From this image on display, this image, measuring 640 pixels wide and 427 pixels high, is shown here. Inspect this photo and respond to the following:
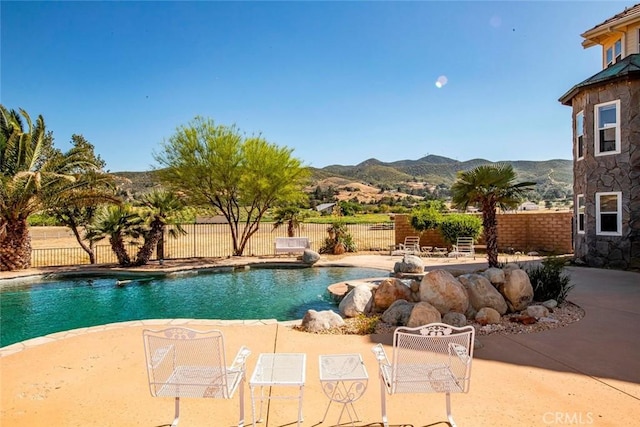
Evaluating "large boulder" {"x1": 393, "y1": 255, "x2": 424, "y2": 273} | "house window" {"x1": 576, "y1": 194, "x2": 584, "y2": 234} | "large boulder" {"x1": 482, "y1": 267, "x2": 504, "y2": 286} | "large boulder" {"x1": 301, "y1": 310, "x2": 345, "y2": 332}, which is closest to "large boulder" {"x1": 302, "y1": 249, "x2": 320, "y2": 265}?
"large boulder" {"x1": 393, "y1": 255, "x2": 424, "y2": 273}

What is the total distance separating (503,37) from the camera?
12.9 meters

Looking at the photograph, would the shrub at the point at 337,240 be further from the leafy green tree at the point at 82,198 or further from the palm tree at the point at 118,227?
the leafy green tree at the point at 82,198

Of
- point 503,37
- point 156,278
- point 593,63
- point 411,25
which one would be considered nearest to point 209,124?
point 156,278

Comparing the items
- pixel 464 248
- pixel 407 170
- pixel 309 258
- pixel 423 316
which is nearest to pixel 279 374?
pixel 423 316

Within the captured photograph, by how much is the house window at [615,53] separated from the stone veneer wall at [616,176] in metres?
3.50

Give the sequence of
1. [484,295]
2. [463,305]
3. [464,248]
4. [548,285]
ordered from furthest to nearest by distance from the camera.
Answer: [464,248]
[548,285]
[484,295]
[463,305]

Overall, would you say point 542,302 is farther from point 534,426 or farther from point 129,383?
point 129,383

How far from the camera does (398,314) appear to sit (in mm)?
6539

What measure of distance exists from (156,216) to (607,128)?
16.0 meters

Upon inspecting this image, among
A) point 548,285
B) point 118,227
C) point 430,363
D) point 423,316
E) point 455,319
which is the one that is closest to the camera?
point 430,363

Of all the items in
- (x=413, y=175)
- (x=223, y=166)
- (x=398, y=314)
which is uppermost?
(x=413, y=175)

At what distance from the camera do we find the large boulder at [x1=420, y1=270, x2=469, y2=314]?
261 inches

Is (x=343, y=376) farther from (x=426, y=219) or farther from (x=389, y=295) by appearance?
(x=426, y=219)

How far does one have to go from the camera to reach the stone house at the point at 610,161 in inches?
464
